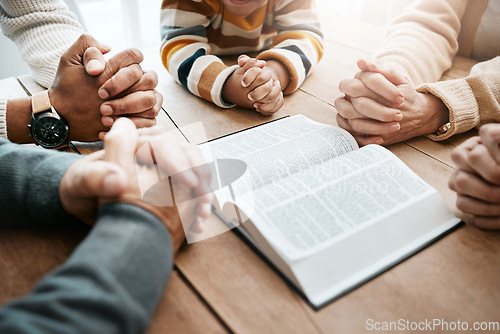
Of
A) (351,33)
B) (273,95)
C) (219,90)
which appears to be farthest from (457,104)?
(351,33)

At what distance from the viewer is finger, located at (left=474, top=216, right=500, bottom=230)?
0.48 meters

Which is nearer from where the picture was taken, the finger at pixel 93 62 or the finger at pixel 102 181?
the finger at pixel 102 181

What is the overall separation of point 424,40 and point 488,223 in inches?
22.8

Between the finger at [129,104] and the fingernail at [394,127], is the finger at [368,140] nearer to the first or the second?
the fingernail at [394,127]

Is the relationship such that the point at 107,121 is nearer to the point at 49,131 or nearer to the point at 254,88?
the point at 49,131

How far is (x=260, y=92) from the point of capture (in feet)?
2.37

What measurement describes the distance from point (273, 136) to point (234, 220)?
8.1 inches

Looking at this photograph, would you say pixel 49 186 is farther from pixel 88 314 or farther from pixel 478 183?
pixel 478 183

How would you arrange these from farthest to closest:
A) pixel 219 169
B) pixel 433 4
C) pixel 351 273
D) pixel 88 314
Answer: pixel 433 4, pixel 219 169, pixel 351 273, pixel 88 314

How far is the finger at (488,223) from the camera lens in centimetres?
48

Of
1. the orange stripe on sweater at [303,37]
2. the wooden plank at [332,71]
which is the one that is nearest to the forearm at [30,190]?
the wooden plank at [332,71]

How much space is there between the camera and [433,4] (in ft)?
3.14

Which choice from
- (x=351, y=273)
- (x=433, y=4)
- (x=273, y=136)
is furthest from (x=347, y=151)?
(x=433, y=4)

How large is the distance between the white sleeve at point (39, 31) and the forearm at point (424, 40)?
0.76 m
